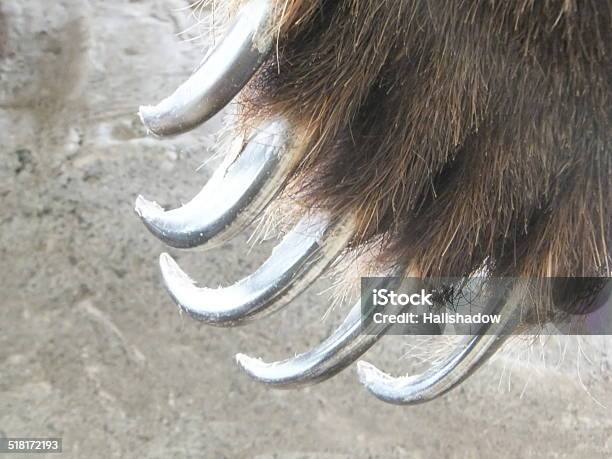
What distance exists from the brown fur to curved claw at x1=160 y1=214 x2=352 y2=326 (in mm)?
21

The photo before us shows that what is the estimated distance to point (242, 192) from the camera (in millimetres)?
629

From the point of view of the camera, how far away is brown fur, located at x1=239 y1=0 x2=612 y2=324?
0.55 meters

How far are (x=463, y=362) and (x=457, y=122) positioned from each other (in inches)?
10.8

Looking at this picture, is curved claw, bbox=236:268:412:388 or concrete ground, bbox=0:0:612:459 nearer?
curved claw, bbox=236:268:412:388

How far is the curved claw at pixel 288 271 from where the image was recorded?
664mm

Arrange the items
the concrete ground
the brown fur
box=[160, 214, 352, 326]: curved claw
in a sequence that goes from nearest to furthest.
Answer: the brown fur
box=[160, 214, 352, 326]: curved claw
the concrete ground

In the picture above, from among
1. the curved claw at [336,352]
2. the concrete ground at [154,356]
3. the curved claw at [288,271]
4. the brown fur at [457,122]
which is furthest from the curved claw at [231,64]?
the concrete ground at [154,356]

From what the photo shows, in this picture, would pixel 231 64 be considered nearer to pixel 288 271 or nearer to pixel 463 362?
pixel 288 271

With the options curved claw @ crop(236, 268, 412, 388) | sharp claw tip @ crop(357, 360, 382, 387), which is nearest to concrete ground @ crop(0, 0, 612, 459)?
sharp claw tip @ crop(357, 360, 382, 387)

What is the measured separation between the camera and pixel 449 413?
A: 1.60 meters

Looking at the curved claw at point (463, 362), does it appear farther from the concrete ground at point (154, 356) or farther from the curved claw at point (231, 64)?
the concrete ground at point (154, 356)

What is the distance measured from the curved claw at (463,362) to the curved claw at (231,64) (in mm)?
323

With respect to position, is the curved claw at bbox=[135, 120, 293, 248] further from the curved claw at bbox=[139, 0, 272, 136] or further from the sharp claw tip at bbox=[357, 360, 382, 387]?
the sharp claw tip at bbox=[357, 360, 382, 387]

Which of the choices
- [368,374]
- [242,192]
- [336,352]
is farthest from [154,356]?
[242,192]
